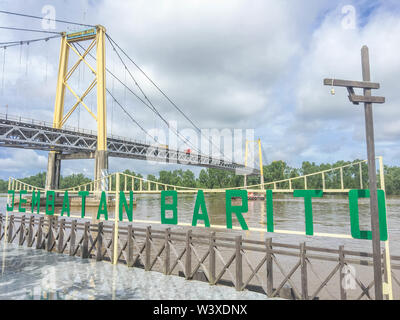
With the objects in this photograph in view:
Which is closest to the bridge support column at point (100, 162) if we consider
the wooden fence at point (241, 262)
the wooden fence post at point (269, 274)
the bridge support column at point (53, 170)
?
the bridge support column at point (53, 170)

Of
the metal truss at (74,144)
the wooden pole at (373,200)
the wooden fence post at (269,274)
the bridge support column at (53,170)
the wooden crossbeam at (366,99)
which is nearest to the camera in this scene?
the wooden pole at (373,200)

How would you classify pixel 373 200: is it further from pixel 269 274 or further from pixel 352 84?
pixel 269 274

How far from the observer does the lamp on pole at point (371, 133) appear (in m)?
4.34

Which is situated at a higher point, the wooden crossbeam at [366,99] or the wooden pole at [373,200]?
the wooden crossbeam at [366,99]

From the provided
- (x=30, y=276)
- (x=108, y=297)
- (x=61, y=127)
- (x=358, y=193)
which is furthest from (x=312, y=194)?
(x=61, y=127)

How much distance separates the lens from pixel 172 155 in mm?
62719

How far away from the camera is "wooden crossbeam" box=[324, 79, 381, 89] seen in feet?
15.1

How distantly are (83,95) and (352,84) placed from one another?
4706cm

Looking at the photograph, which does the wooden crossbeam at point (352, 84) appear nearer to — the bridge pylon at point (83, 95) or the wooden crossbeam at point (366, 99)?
the wooden crossbeam at point (366, 99)

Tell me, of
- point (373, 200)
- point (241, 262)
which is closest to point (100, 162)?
point (241, 262)

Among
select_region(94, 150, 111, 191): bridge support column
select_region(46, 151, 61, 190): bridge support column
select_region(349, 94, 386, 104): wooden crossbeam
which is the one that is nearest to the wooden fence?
select_region(349, 94, 386, 104): wooden crossbeam

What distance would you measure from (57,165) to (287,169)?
217ft

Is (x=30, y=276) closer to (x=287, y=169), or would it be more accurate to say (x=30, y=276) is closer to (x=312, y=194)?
(x=312, y=194)

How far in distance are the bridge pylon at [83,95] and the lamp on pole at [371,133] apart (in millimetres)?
39132
